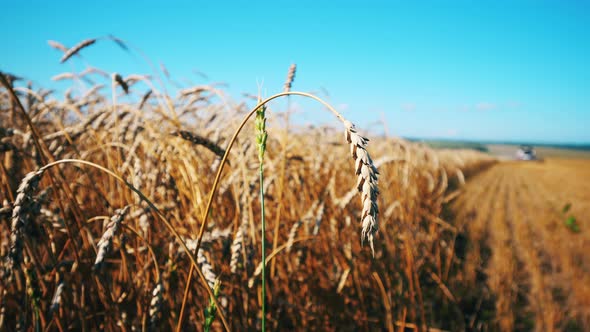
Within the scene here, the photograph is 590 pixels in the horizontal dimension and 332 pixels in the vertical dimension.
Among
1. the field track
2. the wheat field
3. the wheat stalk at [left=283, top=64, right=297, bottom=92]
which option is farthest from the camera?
the field track

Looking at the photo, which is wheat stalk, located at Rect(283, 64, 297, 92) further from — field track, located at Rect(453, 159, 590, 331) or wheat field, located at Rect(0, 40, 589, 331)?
field track, located at Rect(453, 159, 590, 331)

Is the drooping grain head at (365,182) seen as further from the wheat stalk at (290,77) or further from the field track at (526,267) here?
the field track at (526,267)

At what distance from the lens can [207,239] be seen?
2.72 feet

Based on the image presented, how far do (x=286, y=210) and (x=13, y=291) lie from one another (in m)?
1.02

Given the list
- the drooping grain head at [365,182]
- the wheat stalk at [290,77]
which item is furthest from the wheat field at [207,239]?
the wheat stalk at [290,77]

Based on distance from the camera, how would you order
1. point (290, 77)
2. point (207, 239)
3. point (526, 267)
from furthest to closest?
point (526, 267), point (207, 239), point (290, 77)

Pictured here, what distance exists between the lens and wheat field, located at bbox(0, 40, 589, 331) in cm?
74

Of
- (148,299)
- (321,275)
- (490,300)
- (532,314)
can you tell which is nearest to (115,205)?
(148,299)

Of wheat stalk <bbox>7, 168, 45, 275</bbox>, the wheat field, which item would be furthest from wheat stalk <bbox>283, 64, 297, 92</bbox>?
wheat stalk <bbox>7, 168, 45, 275</bbox>

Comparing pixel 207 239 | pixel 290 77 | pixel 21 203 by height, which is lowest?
pixel 207 239

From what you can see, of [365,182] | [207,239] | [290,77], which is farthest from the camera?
[207,239]

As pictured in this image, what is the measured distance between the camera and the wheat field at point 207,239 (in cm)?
74

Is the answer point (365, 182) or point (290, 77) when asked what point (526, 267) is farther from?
point (365, 182)

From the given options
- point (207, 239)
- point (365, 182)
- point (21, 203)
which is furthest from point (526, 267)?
point (21, 203)
